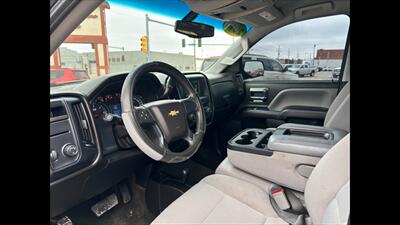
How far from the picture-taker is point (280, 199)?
122 cm

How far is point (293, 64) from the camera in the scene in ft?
7.77

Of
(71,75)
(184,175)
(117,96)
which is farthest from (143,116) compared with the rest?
(184,175)

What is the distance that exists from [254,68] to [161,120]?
5.11 ft

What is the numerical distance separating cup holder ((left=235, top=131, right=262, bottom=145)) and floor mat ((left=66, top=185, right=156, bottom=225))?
71 cm

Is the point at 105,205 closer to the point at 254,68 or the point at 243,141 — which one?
the point at 243,141

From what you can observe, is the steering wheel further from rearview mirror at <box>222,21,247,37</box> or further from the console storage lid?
rearview mirror at <box>222,21,247,37</box>

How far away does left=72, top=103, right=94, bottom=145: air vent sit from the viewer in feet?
3.99

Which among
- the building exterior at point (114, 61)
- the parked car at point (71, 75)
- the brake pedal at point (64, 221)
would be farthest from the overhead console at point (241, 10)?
the brake pedal at point (64, 221)

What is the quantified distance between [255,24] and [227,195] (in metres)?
1.39

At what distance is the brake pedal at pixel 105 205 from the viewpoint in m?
1.61

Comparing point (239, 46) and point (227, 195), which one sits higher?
point (239, 46)

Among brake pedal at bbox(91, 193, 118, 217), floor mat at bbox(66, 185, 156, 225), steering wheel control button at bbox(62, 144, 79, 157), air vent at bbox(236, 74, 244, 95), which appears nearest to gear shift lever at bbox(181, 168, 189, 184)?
floor mat at bbox(66, 185, 156, 225)
